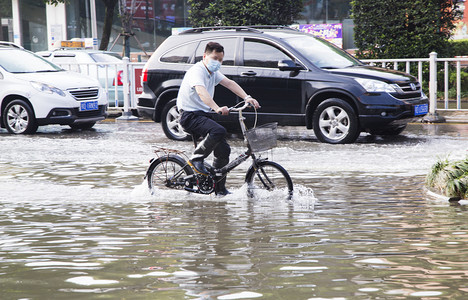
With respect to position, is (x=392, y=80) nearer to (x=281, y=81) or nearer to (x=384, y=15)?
Result: (x=281, y=81)

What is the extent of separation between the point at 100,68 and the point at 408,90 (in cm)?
890

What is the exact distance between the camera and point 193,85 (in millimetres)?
8234

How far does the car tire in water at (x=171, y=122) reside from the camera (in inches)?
557

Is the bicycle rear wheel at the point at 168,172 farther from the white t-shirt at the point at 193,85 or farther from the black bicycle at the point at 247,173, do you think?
the white t-shirt at the point at 193,85

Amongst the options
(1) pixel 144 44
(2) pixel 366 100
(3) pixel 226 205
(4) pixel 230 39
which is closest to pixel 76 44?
(1) pixel 144 44

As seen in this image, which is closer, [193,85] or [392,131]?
[193,85]

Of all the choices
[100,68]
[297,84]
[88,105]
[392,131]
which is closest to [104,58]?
[100,68]

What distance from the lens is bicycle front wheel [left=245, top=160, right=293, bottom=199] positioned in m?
8.06

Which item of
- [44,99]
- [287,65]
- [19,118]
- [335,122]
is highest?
[287,65]

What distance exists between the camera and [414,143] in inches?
506

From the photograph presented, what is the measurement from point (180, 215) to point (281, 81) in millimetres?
6338

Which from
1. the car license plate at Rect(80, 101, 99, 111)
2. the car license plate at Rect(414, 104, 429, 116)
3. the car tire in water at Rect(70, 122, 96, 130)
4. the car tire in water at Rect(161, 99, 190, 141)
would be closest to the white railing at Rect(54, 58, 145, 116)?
the car tire in water at Rect(70, 122, 96, 130)

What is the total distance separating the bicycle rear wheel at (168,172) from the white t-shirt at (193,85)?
569mm

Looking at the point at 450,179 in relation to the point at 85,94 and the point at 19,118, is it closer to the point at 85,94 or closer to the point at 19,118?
the point at 85,94
